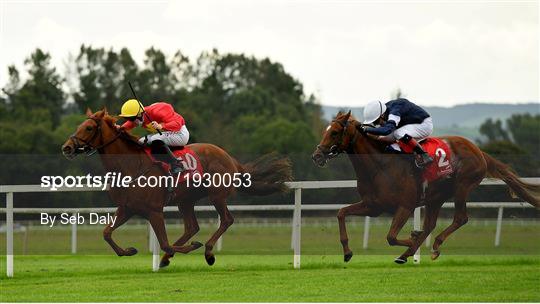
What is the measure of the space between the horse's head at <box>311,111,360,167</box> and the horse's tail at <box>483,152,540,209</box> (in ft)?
6.20

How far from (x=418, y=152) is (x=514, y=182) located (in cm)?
162

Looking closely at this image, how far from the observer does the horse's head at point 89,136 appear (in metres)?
12.6

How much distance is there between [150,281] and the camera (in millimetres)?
13922

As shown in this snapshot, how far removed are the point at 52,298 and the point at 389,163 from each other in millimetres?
3864

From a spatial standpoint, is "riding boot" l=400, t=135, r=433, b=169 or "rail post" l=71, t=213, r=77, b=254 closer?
"riding boot" l=400, t=135, r=433, b=169

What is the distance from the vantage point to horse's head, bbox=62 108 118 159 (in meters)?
12.6

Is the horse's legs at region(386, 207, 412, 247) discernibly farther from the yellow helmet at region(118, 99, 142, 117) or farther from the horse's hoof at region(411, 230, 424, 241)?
the yellow helmet at region(118, 99, 142, 117)

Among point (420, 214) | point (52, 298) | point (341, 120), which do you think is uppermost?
point (341, 120)

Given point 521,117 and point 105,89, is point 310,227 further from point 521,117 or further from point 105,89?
point 521,117

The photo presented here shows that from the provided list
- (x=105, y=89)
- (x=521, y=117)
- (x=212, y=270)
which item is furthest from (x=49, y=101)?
(x=212, y=270)

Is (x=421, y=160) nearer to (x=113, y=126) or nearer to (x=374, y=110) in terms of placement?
(x=374, y=110)

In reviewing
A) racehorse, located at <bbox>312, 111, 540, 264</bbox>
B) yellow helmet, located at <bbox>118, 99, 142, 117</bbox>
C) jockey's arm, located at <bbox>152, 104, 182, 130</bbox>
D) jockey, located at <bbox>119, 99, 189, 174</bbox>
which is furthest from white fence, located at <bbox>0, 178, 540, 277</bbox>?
jockey's arm, located at <bbox>152, 104, 182, 130</bbox>

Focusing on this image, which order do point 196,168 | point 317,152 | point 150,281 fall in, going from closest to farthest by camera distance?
point 317,152
point 196,168
point 150,281

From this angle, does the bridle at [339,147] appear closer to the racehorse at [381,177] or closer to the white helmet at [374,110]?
the racehorse at [381,177]
